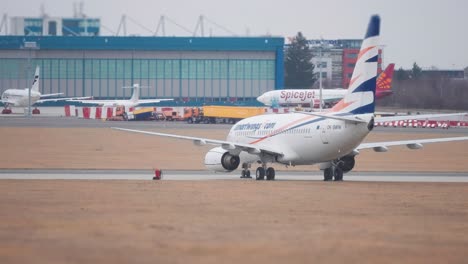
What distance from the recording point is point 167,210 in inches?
1163

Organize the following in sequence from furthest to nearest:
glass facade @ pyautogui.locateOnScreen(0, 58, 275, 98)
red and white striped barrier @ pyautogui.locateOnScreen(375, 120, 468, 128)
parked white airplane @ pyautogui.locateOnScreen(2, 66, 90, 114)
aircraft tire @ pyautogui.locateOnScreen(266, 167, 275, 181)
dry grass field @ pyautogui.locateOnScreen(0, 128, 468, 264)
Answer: glass facade @ pyautogui.locateOnScreen(0, 58, 275, 98) → parked white airplane @ pyautogui.locateOnScreen(2, 66, 90, 114) → red and white striped barrier @ pyautogui.locateOnScreen(375, 120, 468, 128) → aircraft tire @ pyautogui.locateOnScreen(266, 167, 275, 181) → dry grass field @ pyautogui.locateOnScreen(0, 128, 468, 264)

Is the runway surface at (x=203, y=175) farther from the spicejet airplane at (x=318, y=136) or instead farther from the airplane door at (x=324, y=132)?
the airplane door at (x=324, y=132)

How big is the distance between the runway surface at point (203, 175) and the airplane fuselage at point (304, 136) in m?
1.96

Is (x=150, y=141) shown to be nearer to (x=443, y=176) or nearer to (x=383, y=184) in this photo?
(x=443, y=176)

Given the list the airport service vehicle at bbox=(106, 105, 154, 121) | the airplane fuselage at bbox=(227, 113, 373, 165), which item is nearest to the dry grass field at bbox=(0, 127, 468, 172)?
the airplane fuselage at bbox=(227, 113, 373, 165)

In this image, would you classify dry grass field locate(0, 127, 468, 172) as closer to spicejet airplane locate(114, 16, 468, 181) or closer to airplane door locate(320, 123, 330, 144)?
spicejet airplane locate(114, 16, 468, 181)

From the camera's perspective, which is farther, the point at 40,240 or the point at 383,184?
the point at 383,184

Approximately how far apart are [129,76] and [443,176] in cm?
13543

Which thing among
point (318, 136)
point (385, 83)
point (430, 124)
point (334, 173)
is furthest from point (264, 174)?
point (385, 83)

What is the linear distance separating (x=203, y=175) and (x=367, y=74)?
13161 mm

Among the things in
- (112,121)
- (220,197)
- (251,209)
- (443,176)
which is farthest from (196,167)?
(112,121)

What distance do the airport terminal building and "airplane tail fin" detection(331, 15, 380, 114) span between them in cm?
13595

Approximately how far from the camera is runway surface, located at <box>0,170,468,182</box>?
49469 mm

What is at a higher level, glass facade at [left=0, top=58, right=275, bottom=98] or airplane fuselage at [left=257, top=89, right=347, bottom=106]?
glass facade at [left=0, top=58, right=275, bottom=98]
